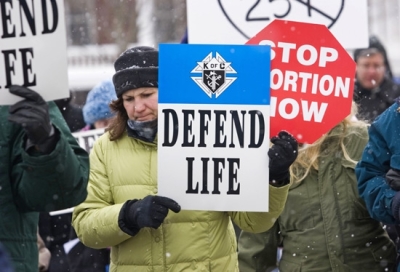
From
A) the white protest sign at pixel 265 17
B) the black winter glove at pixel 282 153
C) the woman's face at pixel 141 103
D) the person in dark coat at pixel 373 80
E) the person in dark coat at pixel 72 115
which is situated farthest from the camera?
the person in dark coat at pixel 373 80

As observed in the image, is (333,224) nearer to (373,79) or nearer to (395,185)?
(395,185)

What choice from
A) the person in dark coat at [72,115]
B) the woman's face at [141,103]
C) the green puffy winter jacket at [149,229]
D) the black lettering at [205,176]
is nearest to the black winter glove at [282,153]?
the green puffy winter jacket at [149,229]

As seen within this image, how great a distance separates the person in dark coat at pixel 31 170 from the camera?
321 cm

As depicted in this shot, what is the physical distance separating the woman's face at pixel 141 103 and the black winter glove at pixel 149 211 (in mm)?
386

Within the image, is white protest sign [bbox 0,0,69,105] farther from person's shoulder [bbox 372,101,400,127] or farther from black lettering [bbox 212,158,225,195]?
person's shoulder [bbox 372,101,400,127]

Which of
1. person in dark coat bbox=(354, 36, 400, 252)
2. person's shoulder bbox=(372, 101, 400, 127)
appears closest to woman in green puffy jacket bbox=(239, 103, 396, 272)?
person's shoulder bbox=(372, 101, 400, 127)

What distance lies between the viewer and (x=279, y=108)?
421 cm

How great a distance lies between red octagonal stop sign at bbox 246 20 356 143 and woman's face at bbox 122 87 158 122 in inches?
18.9

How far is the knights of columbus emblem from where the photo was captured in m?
3.93

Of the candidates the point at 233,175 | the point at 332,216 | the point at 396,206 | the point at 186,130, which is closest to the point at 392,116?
the point at 396,206

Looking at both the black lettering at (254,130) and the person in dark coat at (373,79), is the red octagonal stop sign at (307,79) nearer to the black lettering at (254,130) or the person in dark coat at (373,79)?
the black lettering at (254,130)

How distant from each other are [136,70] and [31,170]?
3.31 ft

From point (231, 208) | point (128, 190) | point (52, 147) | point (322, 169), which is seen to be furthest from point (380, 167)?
point (52, 147)

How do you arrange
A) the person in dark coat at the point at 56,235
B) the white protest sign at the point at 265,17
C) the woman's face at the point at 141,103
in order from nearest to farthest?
the woman's face at the point at 141,103
the white protest sign at the point at 265,17
the person in dark coat at the point at 56,235
